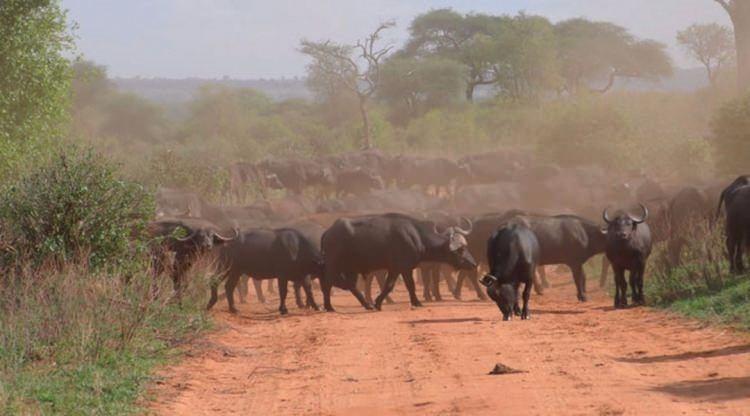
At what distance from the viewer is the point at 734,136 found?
32.7 metres

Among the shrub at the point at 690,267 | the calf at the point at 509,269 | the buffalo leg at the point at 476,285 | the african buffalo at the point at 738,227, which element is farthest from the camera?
the buffalo leg at the point at 476,285

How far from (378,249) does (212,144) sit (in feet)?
129

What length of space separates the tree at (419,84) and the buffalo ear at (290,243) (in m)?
46.4

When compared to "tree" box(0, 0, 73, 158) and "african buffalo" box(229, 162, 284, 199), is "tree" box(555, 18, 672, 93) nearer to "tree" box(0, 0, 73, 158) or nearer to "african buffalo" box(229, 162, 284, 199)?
"african buffalo" box(229, 162, 284, 199)

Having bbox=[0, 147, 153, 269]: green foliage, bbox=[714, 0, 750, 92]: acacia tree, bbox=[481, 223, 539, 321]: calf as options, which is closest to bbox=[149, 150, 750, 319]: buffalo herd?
bbox=[481, 223, 539, 321]: calf

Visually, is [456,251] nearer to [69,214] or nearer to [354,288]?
[354,288]

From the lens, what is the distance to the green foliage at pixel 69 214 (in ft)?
49.9

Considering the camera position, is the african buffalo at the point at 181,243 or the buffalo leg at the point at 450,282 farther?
the buffalo leg at the point at 450,282

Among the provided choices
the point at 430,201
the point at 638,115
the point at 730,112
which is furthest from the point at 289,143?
the point at 730,112

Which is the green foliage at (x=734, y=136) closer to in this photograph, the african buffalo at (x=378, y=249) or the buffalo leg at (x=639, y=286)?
the african buffalo at (x=378, y=249)

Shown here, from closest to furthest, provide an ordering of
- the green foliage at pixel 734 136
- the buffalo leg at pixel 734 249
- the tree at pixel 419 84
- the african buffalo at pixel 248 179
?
the buffalo leg at pixel 734 249 → the green foliage at pixel 734 136 → the african buffalo at pixel 248 179 → the tree at pixel 419 84

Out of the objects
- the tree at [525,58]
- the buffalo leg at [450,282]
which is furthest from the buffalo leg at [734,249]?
the tree at [525,58]

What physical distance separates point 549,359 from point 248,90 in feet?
268

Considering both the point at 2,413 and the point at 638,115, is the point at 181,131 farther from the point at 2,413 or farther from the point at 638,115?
the point at 2,413
